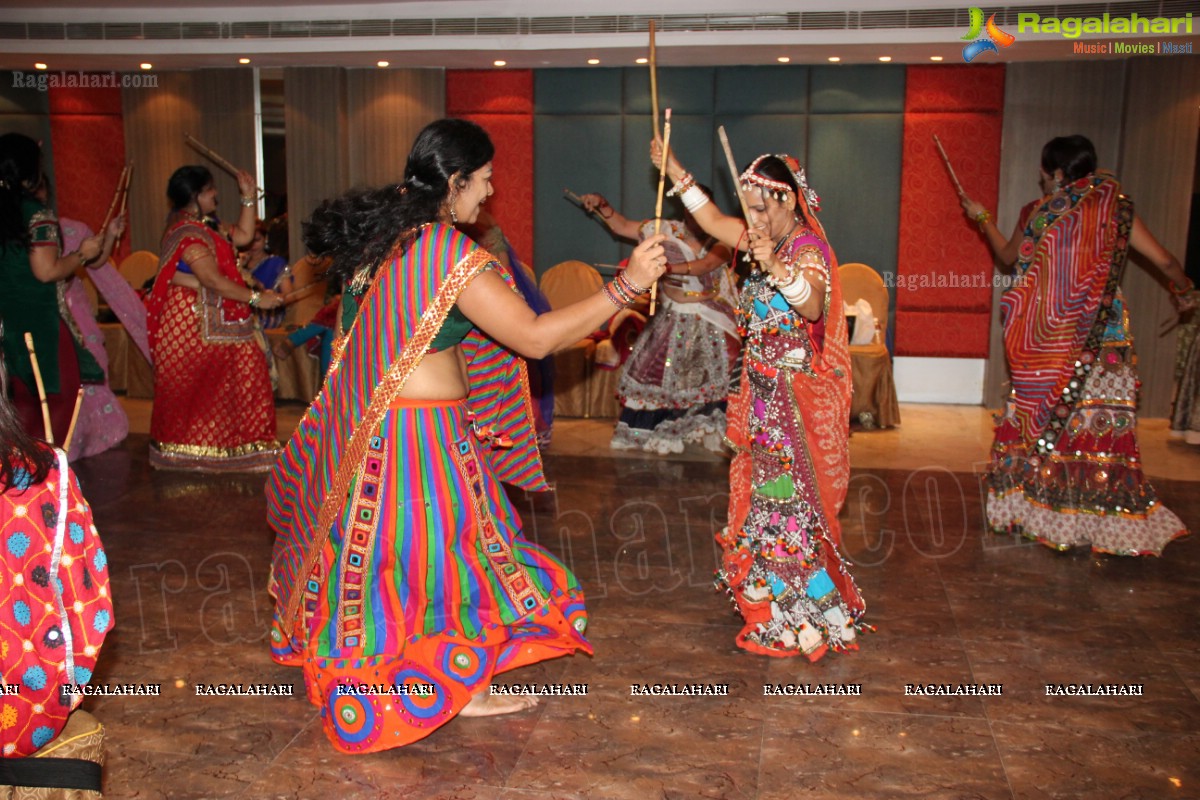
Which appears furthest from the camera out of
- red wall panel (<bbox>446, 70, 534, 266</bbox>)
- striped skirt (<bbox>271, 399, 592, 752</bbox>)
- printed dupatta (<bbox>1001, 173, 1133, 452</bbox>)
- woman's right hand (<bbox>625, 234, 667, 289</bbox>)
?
red wall panel (<bbox>446, 70, 534, 266</bbox>)

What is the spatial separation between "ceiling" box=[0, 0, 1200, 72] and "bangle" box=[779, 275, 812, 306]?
403 cm

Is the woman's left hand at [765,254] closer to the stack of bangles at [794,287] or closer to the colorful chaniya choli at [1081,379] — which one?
the stack of bangles at [794,287]

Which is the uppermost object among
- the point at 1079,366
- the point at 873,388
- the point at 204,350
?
the point at 1079,366

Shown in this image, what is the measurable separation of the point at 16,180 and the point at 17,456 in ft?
12.7

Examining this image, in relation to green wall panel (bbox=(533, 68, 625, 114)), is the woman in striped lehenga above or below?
below

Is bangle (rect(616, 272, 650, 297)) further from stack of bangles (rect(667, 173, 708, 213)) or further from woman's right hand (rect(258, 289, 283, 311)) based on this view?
woman's right hand (rect(258, 289, 283, 311))

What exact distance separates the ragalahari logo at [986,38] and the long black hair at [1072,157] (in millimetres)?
2464

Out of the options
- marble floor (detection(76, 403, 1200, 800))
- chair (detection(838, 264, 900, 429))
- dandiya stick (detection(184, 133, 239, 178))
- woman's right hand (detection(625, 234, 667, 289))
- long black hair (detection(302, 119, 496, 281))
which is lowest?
marble floor (detection(76, 403, 1200, 800))

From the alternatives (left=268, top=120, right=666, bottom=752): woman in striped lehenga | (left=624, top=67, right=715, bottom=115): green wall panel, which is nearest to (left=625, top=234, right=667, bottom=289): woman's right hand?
(left=268, top=120, right=666, bottom=752): woman in striped lehenga

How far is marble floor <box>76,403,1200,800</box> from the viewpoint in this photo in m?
2.49

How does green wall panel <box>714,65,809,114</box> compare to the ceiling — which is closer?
the ceiling

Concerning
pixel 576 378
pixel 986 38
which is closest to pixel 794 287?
pixel 576 378

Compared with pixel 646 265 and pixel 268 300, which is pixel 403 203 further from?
pixel 268 300

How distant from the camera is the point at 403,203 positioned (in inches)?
99.2
